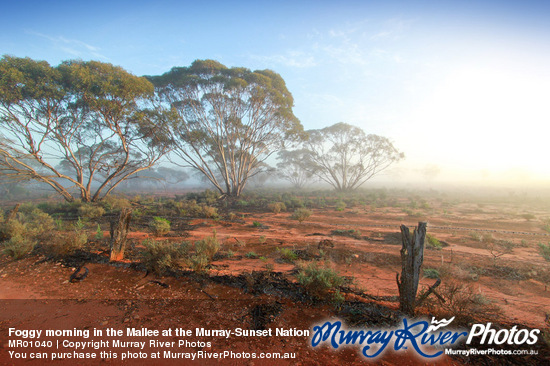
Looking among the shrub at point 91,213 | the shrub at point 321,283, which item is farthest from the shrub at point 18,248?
the shrub at point 321,283

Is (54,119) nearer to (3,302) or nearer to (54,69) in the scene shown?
(54,69)

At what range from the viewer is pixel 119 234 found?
6137mm

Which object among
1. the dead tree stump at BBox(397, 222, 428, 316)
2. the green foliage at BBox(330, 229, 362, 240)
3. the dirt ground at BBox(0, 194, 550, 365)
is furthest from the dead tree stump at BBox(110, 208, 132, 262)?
the green foliage at BBox(330, 229, 362, 240)

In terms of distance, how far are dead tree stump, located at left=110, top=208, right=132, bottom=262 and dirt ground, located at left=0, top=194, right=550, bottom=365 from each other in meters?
0.35

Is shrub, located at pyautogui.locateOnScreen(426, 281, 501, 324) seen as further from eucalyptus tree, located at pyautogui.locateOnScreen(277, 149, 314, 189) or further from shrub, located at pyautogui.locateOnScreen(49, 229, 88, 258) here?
eucalyptus tree, located at pyautogui.locateOnScreen(277, 149, 314, 189)

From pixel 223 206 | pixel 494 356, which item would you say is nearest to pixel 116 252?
pixel 494 356

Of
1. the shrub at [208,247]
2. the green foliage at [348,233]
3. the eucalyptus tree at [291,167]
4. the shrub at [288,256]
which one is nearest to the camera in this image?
the shrub at [208,247]

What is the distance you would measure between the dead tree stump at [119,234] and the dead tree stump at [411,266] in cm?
673

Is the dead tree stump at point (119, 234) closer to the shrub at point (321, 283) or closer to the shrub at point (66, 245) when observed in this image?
the shrub at point (66, 245)

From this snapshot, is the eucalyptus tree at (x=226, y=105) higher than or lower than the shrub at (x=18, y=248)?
higher

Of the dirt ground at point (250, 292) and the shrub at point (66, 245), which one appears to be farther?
the shrub at point (66, 245)

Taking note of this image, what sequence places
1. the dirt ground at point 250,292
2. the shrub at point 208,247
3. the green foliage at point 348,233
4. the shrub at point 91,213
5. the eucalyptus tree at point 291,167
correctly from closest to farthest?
the dirt ground at point 250,292, the shrub at point 208,247, the green foliage at point 348,233, the shrub at point 91,213, the eucalyptus tree at point 291,167

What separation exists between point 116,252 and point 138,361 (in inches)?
164

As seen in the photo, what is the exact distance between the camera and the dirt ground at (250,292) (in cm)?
347
